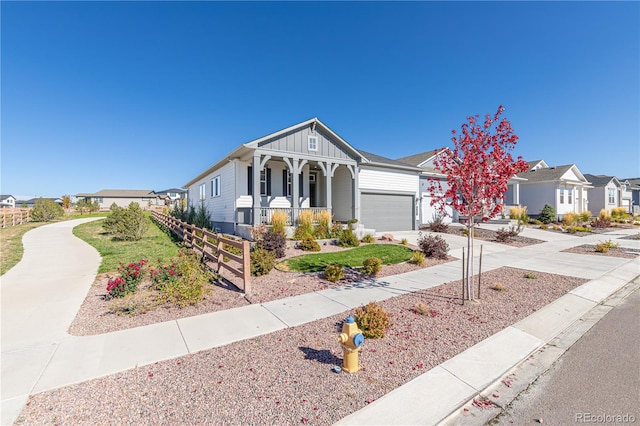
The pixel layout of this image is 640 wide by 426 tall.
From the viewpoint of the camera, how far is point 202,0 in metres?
11.0

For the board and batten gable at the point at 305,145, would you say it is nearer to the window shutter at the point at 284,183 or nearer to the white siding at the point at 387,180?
the white siding at the point at 387,180

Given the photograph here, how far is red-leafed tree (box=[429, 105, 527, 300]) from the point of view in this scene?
527cm

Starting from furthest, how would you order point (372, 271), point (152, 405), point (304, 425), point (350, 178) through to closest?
point (350, 178) → point (372, 271) → point (152, 405) → point (304, 425)

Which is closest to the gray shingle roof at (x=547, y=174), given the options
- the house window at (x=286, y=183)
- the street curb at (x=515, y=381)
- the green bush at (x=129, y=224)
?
the house window at (x=286, y=183)

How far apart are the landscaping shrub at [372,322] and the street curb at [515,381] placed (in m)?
1.46

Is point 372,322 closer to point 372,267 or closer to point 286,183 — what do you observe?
point 372,267

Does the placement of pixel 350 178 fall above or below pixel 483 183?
above

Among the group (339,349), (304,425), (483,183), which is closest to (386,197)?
(483,183)

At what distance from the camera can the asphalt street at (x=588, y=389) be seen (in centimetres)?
269

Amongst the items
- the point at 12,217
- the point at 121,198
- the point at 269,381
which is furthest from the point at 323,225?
the point at 121,198

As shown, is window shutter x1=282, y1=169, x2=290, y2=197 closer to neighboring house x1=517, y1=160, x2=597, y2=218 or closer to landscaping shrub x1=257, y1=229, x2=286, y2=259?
landscaping shrub x1=257, y1=229, x2=286, y2=259

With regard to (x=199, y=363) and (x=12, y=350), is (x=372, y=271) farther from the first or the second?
(x=12, y=350)

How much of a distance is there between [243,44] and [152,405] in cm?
1565

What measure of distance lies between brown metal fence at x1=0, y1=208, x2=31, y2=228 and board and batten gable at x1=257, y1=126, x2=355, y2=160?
72.0 ft
